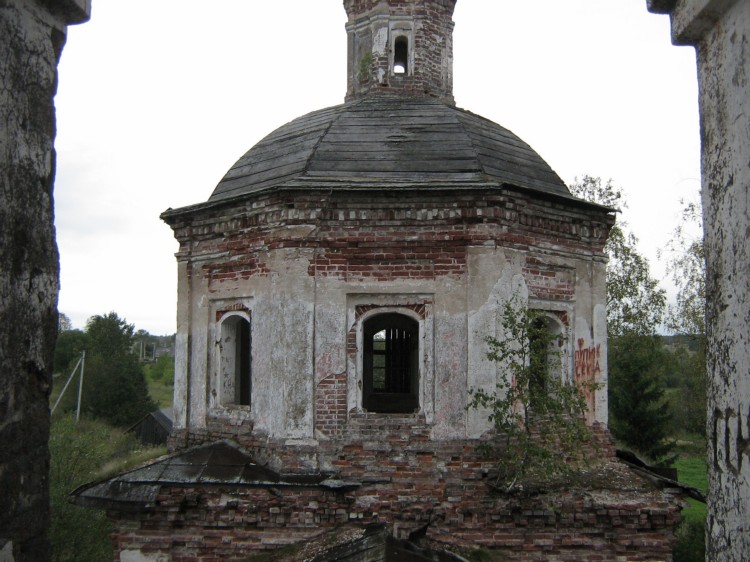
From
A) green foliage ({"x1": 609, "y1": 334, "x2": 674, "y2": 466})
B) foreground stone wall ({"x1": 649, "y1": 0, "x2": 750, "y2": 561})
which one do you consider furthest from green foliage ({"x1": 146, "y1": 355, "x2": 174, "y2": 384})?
foreground stone wall ({"x1": 649, "y1": 0, "x2": 750, "y2": 561})

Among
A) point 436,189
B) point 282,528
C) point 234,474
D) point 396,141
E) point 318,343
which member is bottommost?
point 282,528

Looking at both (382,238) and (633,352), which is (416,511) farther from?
(633,352)

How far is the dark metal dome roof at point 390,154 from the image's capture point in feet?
24.7

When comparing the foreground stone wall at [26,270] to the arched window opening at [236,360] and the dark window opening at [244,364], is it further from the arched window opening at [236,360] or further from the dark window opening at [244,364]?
the dark window opening at [244,364]

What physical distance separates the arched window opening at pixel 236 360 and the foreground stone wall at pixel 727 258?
6300 mm

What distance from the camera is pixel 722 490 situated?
2.35 m

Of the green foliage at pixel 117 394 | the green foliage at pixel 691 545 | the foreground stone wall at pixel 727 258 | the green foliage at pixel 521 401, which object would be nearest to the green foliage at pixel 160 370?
the green foliage at pixel 117 394

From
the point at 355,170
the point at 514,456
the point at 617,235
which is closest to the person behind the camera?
the point at 514,456

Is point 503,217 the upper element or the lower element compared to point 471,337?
upper

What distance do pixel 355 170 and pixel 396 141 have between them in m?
0.69

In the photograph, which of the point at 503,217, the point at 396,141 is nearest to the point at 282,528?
the point at 503,217

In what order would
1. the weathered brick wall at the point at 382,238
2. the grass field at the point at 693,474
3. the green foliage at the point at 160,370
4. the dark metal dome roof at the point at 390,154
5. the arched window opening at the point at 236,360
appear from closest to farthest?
the weathered brick wall at the point at 382,238 < the dark metal dome roof at the point at 390,154 < the arched window opening at the point at 236,360 < the grass field at the point at 693,474 < the green foliage at the point at 160,370

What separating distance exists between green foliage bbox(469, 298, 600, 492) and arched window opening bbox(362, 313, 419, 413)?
2.26 meters

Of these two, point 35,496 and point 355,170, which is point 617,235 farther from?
point 35,496
